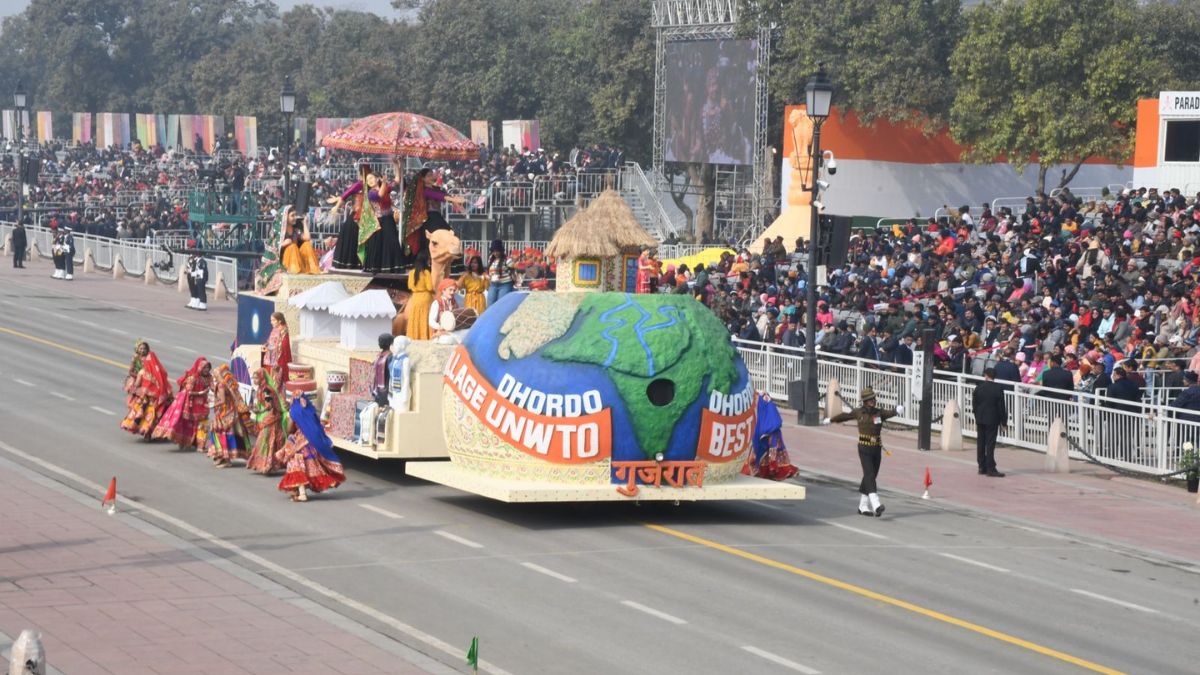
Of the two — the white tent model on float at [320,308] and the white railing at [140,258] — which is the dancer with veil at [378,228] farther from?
the white railing at [140,258]

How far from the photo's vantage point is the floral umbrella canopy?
23922 mm

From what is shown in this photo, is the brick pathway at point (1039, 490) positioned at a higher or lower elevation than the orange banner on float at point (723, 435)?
lower

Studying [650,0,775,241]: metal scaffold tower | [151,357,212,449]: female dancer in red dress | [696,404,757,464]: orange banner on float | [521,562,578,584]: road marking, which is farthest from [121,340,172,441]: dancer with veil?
[650,0,775,241]: metal scaffold tower

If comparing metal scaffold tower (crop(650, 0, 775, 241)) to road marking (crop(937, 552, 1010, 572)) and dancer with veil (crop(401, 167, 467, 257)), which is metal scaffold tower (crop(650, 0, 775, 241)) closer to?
dancer with veil (crop(401, 167, 467, 257))

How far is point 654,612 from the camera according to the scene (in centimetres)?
1519

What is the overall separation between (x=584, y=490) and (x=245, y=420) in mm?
6568

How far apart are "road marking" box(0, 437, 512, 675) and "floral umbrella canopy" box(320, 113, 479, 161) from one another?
18.2 ft

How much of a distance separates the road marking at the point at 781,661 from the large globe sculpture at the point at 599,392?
14.7ft

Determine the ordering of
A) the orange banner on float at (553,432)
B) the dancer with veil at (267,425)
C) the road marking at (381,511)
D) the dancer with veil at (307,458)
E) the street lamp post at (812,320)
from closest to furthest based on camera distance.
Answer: the orange banner on float at (553,432)
the road marking at (381,511)
the dancer with veil at (307,458)
the dancer with veil at (267,425)
the street lamp post at (812,320)

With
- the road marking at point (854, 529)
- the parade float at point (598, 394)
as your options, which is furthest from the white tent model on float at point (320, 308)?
the road marking at point (854, 529)

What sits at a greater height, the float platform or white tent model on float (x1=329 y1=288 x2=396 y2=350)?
white tent model on float (x1=329 y1=288 x2=396 y2=350)

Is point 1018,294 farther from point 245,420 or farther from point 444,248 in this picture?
point 245,420

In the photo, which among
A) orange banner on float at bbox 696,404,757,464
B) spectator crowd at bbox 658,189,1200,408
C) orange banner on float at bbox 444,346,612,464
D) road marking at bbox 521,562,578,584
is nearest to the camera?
road marking at bbox 521,562,578,584

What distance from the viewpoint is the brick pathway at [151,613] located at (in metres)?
13.1
